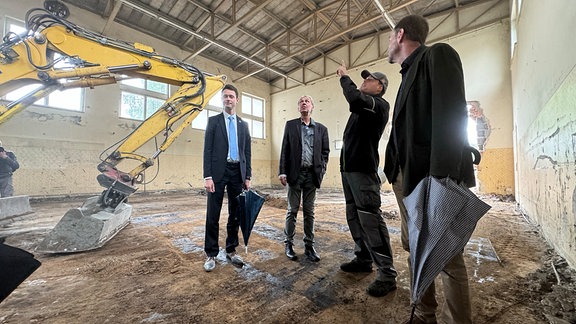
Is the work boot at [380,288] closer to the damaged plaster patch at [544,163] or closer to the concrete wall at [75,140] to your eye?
the damaged plaster patch at [544,163]

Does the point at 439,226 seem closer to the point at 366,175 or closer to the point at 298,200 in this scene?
the point at 366,175

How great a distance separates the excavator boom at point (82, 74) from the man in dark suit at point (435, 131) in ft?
9.22

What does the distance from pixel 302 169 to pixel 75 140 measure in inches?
285

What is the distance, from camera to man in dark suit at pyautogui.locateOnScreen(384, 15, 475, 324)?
3.02ft

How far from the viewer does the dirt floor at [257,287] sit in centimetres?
122

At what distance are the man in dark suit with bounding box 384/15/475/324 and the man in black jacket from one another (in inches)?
14.5

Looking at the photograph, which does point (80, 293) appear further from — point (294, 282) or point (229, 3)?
point (229, 3)

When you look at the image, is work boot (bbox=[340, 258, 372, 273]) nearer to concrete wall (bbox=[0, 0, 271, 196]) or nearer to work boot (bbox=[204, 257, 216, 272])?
work boot (bbox=[204, 257, 216, 272])

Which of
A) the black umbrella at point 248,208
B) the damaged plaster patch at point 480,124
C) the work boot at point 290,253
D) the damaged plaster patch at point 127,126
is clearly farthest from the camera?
the damaged plaster patch at point 127,126

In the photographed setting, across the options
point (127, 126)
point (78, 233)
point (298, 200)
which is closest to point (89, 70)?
point (78, 233)

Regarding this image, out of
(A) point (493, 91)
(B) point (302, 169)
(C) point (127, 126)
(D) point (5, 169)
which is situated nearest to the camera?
(B) point (302, 169)

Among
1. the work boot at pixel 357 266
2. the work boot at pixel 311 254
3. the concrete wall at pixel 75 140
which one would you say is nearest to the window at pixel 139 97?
the concrete wall at pixel 75 140

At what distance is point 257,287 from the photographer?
5.01 ft

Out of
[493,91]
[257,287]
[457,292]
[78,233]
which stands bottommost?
[257,287]
